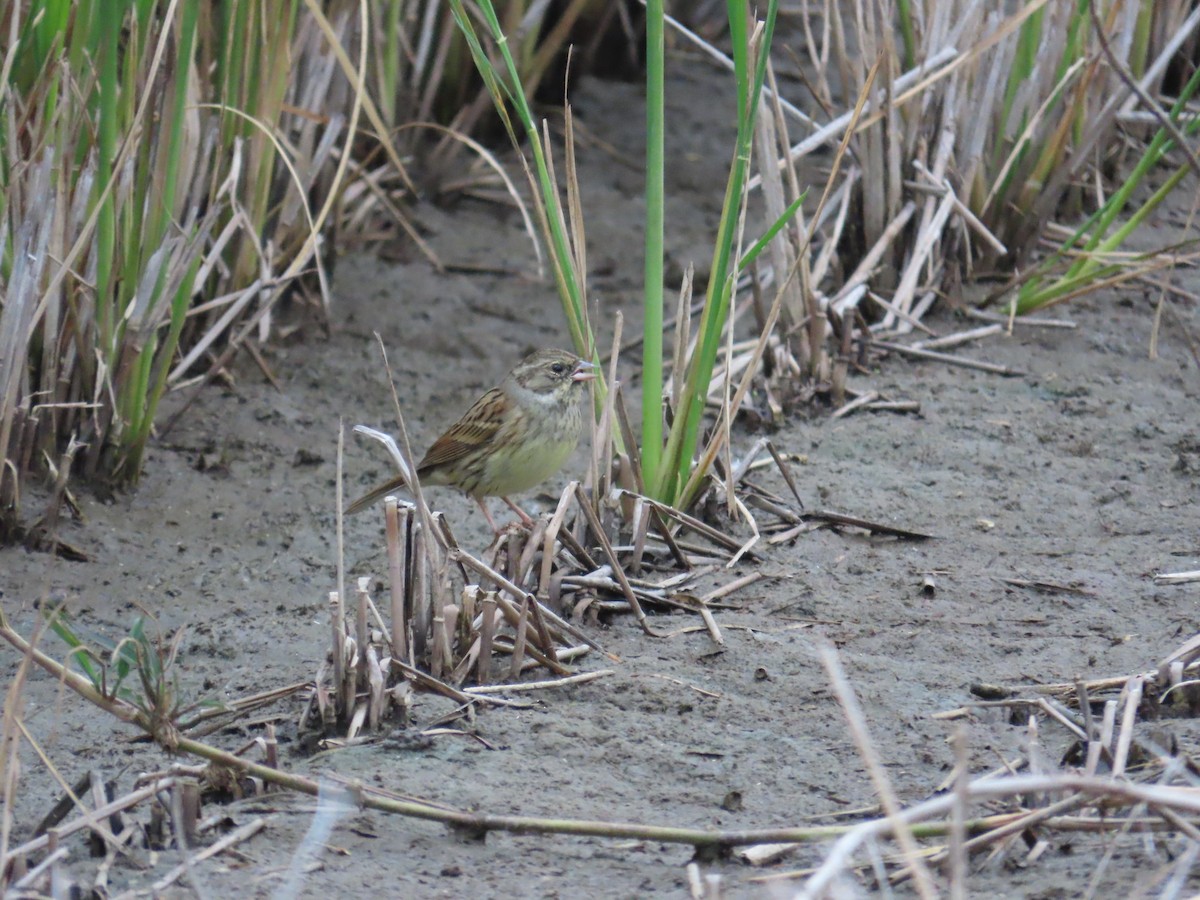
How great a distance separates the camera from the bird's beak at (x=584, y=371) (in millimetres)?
4071

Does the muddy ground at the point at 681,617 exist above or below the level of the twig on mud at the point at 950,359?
below

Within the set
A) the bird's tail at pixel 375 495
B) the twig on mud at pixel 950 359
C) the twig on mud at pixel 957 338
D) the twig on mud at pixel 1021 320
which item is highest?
the twig on mud at pixel 1021 320

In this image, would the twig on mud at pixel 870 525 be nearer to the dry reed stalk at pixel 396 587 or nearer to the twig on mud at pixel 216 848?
the dry reed stalk at pixel 396 587

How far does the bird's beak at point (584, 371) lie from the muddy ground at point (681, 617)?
26.4 inches

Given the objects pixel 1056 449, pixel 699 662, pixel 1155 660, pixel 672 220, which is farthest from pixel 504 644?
pixel 672 220

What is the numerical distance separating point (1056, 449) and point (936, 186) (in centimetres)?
132

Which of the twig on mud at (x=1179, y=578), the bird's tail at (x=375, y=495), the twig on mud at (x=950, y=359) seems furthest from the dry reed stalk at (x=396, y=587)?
the twig on mud at (x=950, y=359)

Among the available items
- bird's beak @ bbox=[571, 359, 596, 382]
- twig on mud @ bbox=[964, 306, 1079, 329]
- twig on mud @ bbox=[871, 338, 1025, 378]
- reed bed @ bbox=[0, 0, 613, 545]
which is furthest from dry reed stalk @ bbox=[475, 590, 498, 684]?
twig on mud @ bbox=[964, 306, 1079, 329]

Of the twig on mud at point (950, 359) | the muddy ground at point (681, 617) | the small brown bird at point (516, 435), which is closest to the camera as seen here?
the muddy ground at point (681, 617)

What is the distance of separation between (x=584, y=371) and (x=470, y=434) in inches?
23.7

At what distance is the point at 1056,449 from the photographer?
4660 mm

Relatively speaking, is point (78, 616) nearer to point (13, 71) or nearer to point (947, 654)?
point (13, 71)

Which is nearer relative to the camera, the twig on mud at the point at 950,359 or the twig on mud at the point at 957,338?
the twig on mud at the point at 950,359

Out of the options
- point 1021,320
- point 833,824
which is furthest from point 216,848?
point 1021,320
